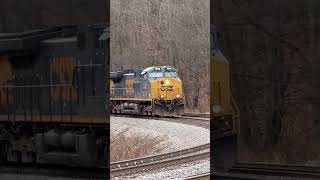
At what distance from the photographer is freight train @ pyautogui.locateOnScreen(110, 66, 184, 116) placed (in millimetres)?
11648

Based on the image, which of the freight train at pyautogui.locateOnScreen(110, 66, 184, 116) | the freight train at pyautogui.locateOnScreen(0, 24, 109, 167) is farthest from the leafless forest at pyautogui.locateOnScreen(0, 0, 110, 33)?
the freight train at pyautogui.locateOnScreen(110, 66, 184, 116)

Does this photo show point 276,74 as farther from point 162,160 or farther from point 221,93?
point 162,160

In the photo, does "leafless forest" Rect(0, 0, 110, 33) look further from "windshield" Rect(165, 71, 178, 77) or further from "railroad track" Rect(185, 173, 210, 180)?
"windshield" Rect(165, 71, 178, 77)

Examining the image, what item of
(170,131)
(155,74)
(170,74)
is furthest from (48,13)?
(155,74)

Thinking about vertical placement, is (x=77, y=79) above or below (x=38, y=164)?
above

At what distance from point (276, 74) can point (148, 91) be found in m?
8.25

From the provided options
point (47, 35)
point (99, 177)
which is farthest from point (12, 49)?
point (99, 177)

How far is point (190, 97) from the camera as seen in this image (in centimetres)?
1013

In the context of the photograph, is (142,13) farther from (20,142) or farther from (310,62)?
(310,62)

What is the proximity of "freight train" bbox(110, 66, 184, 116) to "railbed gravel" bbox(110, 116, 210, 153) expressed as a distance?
0.50 m

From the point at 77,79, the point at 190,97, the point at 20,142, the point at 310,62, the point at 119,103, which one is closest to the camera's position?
the point at 310,62

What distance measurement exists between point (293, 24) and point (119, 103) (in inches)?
349

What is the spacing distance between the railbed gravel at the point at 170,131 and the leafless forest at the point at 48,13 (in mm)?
3732

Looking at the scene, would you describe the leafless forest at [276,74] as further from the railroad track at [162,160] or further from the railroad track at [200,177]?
the railroad track at [162,160]
